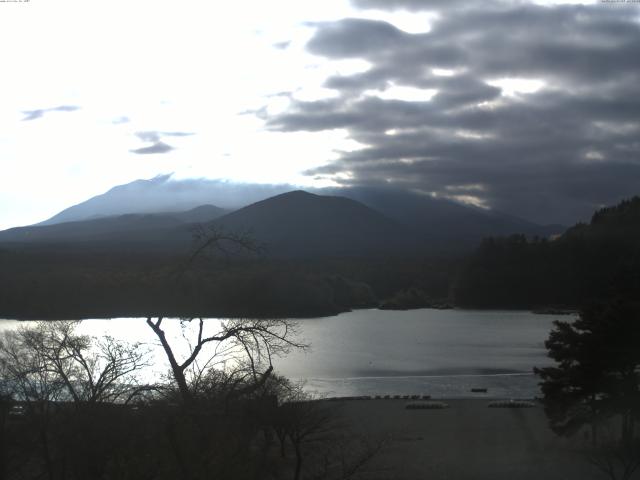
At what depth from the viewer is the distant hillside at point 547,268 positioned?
273 feet

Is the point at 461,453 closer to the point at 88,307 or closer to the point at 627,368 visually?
the point at 627,368

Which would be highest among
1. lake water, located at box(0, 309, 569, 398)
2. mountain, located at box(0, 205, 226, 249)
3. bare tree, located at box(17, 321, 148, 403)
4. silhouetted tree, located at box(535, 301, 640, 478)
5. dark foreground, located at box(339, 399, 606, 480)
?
mountain, located at box(0, 205, 226, 249)

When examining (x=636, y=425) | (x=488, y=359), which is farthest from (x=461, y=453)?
(x=488, y=359)

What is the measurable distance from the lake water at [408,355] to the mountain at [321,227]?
53.4 meters

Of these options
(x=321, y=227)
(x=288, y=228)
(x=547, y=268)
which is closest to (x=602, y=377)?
(x=547, y=268)

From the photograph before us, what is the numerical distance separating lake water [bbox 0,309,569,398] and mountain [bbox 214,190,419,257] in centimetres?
5340

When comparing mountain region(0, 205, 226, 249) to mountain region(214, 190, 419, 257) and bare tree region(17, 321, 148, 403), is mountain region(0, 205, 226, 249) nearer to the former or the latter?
mountain region(214, 190, 419, 257)

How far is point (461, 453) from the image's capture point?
15.9 metres

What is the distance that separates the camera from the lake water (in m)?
27.4

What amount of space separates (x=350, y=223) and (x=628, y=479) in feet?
492

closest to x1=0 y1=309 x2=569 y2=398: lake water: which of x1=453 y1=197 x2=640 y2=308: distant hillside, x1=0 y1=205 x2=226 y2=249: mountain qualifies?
x1=453 y1=197 x2=640 y2=308: distant hillside

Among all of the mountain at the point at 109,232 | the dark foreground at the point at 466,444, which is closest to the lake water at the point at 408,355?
the dark foreground at the point at 466,444

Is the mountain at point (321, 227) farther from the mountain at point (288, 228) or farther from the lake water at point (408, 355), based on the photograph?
the lake water at point (408, 355)

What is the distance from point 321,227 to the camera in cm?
15138
